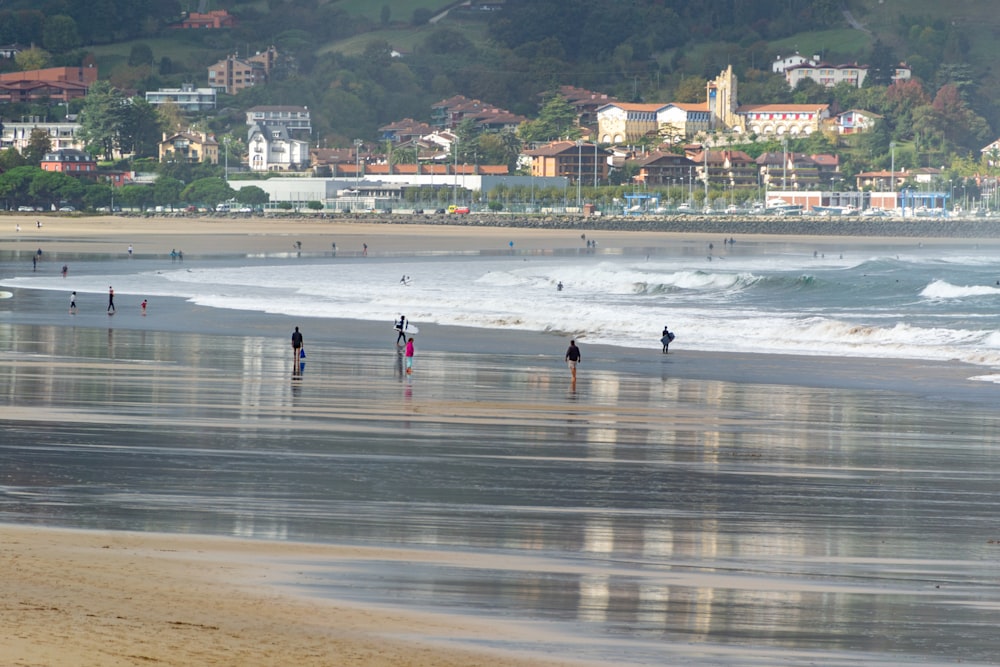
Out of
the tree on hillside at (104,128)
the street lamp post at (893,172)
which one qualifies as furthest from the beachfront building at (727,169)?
the tree on hillside at (104,128)

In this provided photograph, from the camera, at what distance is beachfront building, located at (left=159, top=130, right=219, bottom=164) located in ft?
555

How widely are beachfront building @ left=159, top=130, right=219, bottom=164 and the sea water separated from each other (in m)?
106

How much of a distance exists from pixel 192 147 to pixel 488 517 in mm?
165854

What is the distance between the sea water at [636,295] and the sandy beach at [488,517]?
291 inches

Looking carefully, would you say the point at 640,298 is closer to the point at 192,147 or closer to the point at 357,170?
the point at 357,170

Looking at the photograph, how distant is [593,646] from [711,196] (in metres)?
149

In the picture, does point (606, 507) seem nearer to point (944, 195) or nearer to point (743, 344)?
point (743, 344)

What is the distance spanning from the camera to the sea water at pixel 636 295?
30.9m

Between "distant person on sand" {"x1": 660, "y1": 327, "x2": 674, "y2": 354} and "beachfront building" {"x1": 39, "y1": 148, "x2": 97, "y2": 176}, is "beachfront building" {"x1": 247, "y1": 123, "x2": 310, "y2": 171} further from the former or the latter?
"distant person on sand" {"x1": 660, "y1": 327, "x2": 674, "y2": 354}

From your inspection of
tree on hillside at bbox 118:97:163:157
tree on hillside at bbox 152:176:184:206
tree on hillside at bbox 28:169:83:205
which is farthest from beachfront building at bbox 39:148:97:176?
tree on hillside at bbox 118:97:163:157

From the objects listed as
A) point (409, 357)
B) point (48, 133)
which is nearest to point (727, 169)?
point (48, 133)

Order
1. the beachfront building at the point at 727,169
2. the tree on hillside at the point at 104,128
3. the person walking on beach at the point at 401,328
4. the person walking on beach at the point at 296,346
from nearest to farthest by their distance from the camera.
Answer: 1. the person walking on beach at the point at 296,346
2. the person walking on beach at the point at 401,328
3. the beachfront building at the point at 727,169
4. the tree on hillside at the point at 104,128

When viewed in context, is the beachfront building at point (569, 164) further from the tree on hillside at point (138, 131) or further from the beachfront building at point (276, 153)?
the tree on hillside at point (138, 131)

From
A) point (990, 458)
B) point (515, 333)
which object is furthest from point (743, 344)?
point (990, 458)
